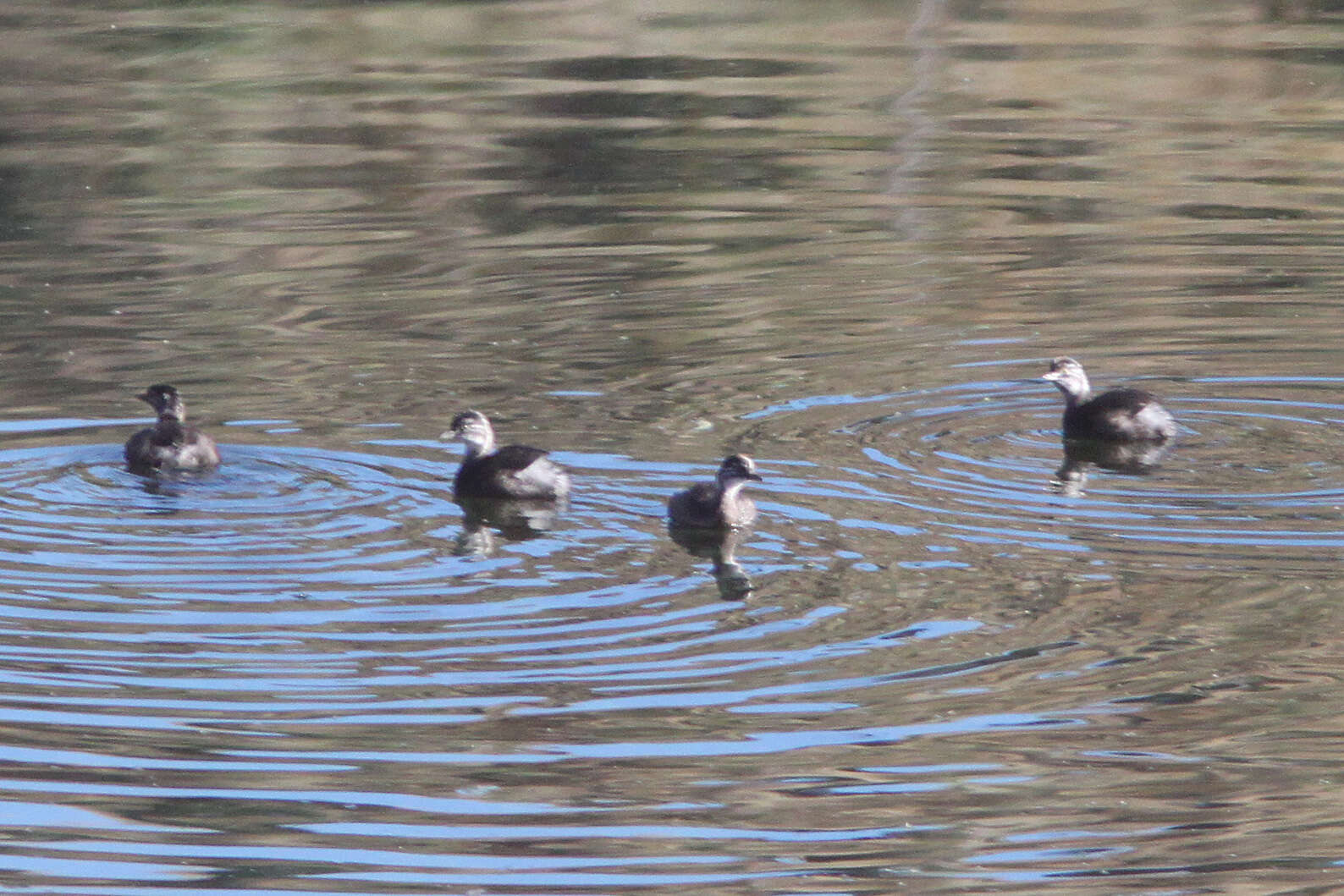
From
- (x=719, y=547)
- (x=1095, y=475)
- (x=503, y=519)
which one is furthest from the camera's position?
(x=1095, y=475)

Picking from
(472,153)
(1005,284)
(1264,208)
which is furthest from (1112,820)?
(472,153)

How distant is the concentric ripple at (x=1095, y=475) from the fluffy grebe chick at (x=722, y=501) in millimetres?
496

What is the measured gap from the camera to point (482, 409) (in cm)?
1312

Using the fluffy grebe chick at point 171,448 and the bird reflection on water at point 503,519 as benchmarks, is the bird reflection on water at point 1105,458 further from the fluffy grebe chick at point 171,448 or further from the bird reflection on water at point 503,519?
the fluffy grebe chick at point 171,448

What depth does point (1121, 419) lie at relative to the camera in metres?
12.0

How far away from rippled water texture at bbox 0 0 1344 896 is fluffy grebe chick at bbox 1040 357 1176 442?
0.50ft

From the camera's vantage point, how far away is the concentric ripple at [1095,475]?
1038 cm

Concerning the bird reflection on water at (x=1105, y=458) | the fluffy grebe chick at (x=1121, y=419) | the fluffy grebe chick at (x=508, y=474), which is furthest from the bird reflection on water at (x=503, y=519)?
the fluffy grebe chick at (x=1121, y=419)

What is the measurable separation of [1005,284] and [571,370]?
11.9 feet

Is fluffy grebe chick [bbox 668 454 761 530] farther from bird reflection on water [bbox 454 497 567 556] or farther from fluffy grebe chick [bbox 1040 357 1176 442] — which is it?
fluffy grebe chick [bbox 1040 357 1176 442]

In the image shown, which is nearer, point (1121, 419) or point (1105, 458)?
point (1105, 458)

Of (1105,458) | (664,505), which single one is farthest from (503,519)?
(1105,458)

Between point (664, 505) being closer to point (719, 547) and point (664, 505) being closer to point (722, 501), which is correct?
point (722, 501)

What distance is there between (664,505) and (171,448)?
2379mm
